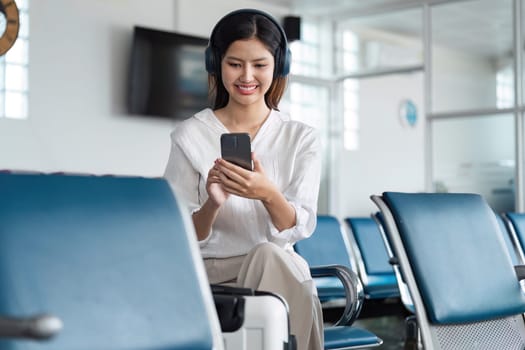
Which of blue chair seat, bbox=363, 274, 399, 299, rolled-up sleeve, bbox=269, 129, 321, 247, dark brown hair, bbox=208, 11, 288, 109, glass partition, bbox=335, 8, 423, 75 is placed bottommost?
blue chair seat, bbox=363, 274, 399, 299

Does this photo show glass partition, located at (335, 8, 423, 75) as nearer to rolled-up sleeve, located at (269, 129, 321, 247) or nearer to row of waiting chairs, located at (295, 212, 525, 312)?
row of waiting chairs, located at (295, 212, 525, 312)

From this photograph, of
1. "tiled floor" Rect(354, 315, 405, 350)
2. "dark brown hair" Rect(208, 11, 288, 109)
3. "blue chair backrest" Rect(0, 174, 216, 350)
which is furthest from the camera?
"tiled floor" Rect(354, 315, 405, 350)

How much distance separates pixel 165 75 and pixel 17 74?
1.50 m

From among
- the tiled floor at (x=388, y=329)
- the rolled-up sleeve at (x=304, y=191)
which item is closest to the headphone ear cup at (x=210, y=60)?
the rolled-up sleeve at (x=304, y=191)

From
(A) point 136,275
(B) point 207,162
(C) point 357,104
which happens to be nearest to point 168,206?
(A) point 136,275

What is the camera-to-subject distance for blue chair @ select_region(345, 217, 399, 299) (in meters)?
4.18

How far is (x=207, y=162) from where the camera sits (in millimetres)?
1906

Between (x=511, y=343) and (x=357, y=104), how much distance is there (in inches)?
345

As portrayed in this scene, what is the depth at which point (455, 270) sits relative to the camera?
1854 mm

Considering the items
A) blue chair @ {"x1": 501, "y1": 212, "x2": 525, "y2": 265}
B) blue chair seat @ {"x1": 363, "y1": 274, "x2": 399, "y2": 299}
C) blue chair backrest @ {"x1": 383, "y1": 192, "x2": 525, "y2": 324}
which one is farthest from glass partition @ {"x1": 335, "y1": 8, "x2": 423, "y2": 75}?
blue chair backrest @ {"x1": 383, "y1": 192, "x2": 525, "y2": 324}

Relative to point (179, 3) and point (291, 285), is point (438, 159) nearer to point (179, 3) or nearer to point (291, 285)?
point (179, 3)

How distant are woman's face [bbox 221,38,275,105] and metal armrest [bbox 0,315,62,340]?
3.55ft

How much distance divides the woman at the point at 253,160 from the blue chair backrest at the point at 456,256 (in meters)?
0.22

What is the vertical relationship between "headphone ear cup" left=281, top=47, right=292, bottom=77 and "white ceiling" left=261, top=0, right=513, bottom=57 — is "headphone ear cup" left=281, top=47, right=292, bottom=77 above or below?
below
